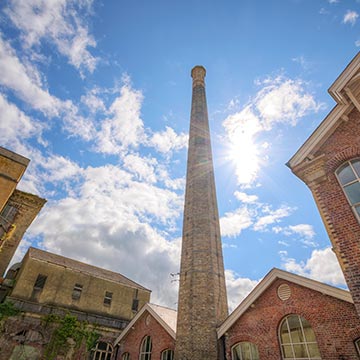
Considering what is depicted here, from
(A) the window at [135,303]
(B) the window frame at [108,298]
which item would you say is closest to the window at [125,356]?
(B) the window frame at [108,298]

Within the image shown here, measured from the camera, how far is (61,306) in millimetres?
18000

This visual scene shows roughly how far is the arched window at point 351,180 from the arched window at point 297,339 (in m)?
5.10

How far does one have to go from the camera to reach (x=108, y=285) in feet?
69.6

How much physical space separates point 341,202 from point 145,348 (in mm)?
13058

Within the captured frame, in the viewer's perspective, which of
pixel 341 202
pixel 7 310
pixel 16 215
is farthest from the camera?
pixel 7 310

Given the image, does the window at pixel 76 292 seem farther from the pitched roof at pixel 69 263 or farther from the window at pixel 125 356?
the window at pixel 125 356

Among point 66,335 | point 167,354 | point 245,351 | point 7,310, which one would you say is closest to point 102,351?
point 66,335

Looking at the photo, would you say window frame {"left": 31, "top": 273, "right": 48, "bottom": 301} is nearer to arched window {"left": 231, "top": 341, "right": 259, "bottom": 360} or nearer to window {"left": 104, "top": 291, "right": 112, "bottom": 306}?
window {"left": 104, "top": 291, "right": 112, "bottom": 306}

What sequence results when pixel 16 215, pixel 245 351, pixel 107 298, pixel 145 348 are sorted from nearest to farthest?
pixel 245 351 → pixel 16 215 → pixel 145 348 → pixel 107 298

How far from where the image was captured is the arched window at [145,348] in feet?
45.5

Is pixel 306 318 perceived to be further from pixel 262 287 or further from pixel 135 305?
pixel 135 305

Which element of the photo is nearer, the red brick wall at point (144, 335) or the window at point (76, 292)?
the red brick wall at point (144, 335)

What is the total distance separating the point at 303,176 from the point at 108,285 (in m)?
18.7

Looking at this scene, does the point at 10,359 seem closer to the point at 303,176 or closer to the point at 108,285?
the point at 108,285
